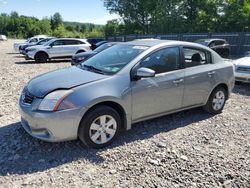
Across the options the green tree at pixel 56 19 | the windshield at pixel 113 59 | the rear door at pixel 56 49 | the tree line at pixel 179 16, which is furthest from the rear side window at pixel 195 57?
the green tree at pixel 56 19

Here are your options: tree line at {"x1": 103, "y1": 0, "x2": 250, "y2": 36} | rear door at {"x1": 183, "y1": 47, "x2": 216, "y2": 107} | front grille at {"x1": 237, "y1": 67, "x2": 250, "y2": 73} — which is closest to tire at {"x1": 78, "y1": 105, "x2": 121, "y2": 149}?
rear door at {"x1": 183, "y1": 47, "x2": 216, "y2": 107}

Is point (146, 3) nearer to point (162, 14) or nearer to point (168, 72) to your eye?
point (162, 14)

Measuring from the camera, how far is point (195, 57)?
5223mm

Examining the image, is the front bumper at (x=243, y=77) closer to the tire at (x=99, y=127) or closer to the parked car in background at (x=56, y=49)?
the tire at (x=99, y=127)

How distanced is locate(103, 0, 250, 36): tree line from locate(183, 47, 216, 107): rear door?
27.1m

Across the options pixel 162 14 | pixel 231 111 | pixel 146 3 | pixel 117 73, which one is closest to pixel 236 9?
pixel 162 14

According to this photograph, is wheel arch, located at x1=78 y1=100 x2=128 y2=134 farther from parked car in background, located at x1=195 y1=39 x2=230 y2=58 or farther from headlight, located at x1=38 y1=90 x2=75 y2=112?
parked car in background, located at x1=195 y1=39 x2=230 y2=58

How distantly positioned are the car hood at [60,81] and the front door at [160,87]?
68 cm

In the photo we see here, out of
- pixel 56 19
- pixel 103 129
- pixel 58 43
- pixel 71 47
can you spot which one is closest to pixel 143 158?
pixel 103 129

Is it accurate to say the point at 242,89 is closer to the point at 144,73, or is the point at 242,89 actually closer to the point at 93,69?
the point at 144,73

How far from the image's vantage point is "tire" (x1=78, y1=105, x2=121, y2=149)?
3.73m

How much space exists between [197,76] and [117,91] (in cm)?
184

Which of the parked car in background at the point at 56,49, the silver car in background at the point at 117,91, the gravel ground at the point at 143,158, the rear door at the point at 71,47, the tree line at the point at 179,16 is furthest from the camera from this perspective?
the tree line at the point at 179,16

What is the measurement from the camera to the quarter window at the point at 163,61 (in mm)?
4399
